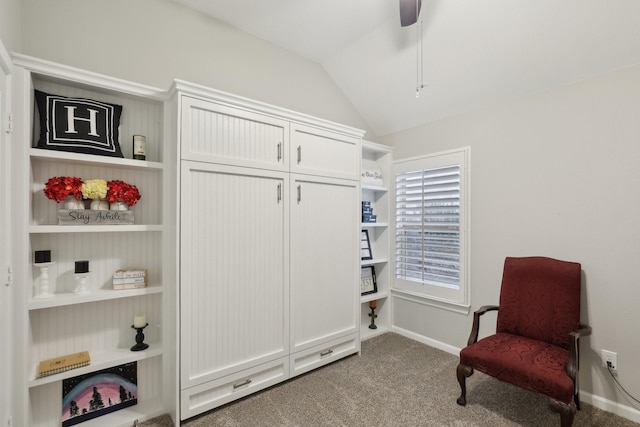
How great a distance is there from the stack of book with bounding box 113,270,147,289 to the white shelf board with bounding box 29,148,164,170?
27.8 inches

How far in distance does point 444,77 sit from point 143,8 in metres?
2.44

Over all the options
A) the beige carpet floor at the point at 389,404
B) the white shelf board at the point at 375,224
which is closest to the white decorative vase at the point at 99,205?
the beige carpet floor at the point at 389,404

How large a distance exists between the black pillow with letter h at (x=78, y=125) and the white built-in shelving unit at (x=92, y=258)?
2.7 inches

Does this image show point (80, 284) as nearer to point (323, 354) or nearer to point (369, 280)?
point (323, 354)

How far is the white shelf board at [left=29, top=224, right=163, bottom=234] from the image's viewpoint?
166cm

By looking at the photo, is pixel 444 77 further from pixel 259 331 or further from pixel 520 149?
pixel 259 331

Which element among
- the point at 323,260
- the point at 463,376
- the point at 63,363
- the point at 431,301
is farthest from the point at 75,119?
the point at 431,301

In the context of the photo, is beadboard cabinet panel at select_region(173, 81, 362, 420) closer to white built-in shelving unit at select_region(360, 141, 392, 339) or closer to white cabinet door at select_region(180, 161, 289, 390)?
white cabinet door at select_region(180, 161, 289, 390)

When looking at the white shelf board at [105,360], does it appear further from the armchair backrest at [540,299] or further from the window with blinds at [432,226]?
the armchair backrest at [540,299]

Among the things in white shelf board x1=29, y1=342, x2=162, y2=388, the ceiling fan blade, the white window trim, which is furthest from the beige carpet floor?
the ceiling fan blade

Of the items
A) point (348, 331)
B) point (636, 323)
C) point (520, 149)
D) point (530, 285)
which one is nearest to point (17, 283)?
point (348, 331)

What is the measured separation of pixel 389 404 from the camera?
2.11 m

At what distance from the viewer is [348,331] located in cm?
279

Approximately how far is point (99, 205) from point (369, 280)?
8.76 ft
